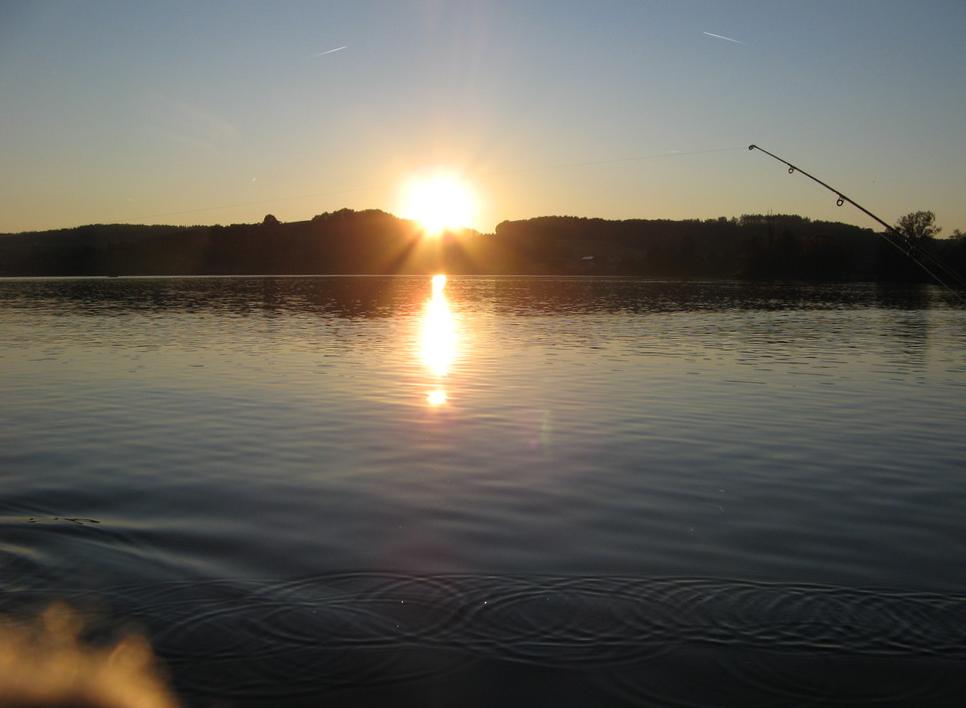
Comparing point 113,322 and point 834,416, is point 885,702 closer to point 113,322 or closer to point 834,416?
point 834,416

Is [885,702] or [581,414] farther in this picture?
[581,414]

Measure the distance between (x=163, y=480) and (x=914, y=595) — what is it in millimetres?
10664

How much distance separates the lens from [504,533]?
10.5 metres

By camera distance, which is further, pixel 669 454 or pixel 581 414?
pixel 581 414

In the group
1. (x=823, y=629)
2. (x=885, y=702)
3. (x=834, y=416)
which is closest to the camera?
(x=885, y=702)

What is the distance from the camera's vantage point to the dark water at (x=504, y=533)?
273 inches

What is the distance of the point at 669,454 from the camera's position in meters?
15.5

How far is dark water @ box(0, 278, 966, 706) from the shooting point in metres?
6.95

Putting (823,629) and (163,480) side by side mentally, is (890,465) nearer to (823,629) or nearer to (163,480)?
(823,629)

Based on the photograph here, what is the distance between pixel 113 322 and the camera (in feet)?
171

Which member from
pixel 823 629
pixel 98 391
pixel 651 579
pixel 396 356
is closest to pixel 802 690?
pixel 823 629

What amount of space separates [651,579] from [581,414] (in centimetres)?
1119

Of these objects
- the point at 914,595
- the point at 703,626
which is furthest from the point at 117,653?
the point at 914,595

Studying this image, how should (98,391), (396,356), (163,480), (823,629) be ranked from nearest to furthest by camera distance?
(823,629)
(163,480)
(98,391)
(396,356)
